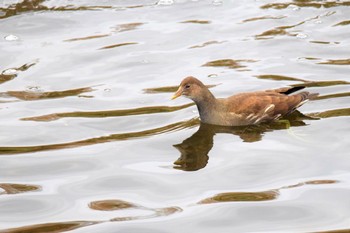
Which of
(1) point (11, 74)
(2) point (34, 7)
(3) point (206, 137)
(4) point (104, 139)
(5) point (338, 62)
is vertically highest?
(2) point (34, 7)

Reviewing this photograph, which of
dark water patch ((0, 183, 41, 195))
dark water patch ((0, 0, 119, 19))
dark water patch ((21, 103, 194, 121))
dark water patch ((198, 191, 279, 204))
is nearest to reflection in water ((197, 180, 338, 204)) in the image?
dark water patch ((198, 191, 279, 204))

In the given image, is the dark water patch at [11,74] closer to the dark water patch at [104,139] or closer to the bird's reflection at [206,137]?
the dark water patch at [104,139]

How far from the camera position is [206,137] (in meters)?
10.1

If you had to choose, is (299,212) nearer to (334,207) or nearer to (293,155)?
(334,207)

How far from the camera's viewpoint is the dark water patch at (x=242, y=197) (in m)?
8.09

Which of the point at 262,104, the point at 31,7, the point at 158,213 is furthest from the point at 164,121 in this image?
the point at 31,7

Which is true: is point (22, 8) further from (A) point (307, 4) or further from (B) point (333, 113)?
(B) point (333, 113)

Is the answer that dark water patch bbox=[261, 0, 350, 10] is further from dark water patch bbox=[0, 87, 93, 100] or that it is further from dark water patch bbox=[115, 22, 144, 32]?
dark water patch bbox=[0, 87, 93, 100]

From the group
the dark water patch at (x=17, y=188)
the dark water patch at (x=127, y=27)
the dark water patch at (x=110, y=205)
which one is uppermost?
the dark water patch at (x=127, y=27)

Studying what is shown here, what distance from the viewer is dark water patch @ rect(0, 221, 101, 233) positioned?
7.59 meters

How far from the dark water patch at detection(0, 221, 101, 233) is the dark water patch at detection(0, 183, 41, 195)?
2.82 ft

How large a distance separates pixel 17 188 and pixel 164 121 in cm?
261

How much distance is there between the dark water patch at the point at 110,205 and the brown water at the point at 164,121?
0.02m

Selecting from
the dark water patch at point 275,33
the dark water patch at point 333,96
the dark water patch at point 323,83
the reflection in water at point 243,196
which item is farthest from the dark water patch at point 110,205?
the dark water patch at point 275,33
